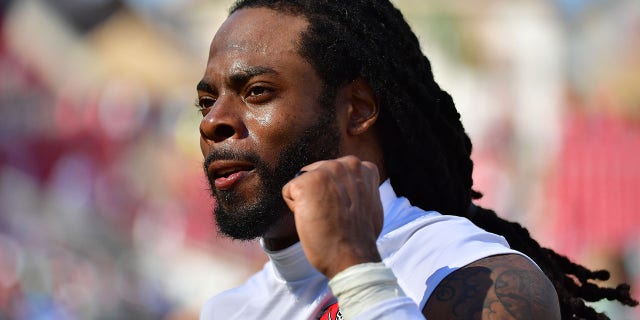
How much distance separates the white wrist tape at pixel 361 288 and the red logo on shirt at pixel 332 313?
1.92 feet

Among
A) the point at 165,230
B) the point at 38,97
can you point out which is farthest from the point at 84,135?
the point at 165,230

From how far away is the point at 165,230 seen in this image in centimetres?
890

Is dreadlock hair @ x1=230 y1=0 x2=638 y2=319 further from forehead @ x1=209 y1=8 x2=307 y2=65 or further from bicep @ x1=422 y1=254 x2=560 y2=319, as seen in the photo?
bicep @ x1=422 y1=254 x2=560 y2=319

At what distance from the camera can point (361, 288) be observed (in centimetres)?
199

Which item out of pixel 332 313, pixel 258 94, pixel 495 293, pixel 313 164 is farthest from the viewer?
pixel 258 94

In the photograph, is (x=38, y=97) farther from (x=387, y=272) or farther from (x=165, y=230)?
(x=387, y=272)

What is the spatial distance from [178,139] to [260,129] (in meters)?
6.35

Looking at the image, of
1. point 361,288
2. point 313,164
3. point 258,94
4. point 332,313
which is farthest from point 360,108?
point 361,288

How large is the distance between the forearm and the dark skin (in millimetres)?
34

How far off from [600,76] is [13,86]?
18.6 ft

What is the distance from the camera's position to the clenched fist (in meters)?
2.04

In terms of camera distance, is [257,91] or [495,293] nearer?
[495,293]

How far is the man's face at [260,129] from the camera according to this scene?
2.75 meters

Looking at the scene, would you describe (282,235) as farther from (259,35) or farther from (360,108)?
(259,35)
